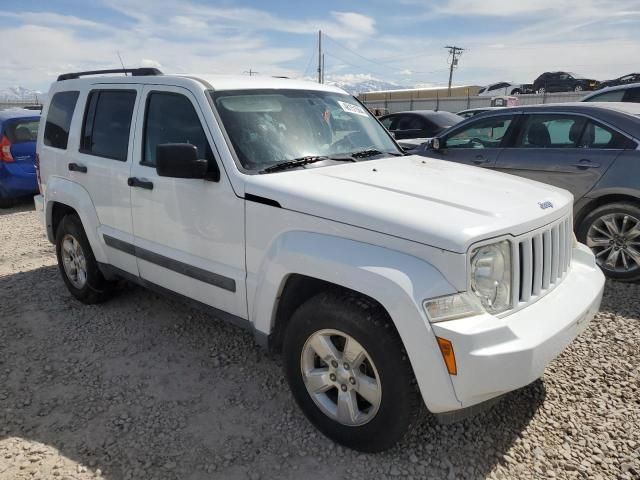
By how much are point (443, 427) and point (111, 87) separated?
139 inches

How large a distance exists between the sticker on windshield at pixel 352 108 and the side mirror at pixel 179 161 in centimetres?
144

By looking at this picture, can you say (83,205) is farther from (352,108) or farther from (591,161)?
(591,161)

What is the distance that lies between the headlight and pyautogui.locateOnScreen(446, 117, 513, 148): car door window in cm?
407

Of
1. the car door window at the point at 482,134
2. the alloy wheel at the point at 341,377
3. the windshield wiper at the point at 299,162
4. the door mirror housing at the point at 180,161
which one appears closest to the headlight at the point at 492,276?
the alloy wheel at the point at 341,377

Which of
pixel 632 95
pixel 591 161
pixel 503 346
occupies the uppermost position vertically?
pixel 632 95

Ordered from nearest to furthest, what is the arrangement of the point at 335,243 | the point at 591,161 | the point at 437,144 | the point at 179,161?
the point at 335,243 → the point at 179,161 → the point at 591,161 → the point at 437,144

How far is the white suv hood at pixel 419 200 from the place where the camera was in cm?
230

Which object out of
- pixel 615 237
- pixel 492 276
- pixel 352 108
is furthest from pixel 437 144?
pixel 492 276

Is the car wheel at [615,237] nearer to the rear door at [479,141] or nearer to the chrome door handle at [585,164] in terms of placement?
the chrome door handle at [585,164]

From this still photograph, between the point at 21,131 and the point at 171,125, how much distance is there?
22.9 feet

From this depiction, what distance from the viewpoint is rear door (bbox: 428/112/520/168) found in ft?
19.7

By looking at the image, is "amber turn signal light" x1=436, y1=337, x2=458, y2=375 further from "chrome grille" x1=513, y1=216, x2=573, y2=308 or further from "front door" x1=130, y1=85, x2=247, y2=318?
"front door" x1=130, y1=85, x2=247, y2=318

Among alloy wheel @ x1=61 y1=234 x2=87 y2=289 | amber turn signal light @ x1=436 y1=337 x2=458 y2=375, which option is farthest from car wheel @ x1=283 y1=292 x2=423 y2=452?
alloy wheel @ x1=61 y1=234 x2=87 y2=289

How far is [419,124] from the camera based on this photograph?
10.7 metres
